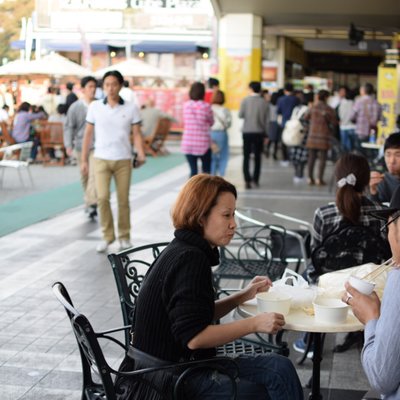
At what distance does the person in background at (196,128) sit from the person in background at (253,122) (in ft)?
7.49

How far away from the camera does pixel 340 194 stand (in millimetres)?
5375

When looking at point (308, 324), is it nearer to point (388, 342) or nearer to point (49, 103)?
point (388, 342)

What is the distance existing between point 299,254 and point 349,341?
49.8 inches

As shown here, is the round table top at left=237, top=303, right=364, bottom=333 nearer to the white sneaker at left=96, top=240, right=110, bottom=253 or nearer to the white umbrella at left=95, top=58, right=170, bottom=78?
the white sneaker at left=96, top=240, right=110, bottom=253

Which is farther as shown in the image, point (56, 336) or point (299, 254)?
point (299, 254)

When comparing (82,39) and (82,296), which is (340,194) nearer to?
(82,296)

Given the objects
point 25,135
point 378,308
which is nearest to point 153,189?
point 25,135

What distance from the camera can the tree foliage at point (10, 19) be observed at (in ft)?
56.2

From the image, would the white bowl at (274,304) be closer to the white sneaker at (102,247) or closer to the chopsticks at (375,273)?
the chopsticks at (375,273)

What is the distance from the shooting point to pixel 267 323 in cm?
340

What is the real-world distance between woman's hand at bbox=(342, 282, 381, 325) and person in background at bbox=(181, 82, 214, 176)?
31.0 ft

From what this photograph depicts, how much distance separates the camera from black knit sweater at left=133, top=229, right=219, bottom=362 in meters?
3.22

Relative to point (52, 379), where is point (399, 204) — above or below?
above

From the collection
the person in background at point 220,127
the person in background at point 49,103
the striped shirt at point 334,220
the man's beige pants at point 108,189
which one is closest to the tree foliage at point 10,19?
the person in background at point 49,103
